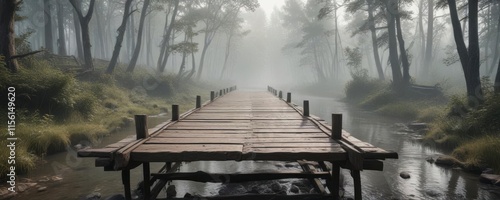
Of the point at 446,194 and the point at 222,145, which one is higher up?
the point at 222,145

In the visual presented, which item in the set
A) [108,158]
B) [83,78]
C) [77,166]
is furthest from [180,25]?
[108,158]

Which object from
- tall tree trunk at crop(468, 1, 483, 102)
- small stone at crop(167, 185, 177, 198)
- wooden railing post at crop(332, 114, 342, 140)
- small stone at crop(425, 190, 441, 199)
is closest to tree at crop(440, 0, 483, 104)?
tall tree trunk at crop(468, 1, 483, 102)

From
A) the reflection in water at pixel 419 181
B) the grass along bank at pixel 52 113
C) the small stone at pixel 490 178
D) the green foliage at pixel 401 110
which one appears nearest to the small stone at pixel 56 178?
the grass along bank at pixel 52 113

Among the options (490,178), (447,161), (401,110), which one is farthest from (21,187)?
(401,110)

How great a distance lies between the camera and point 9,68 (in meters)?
11.1

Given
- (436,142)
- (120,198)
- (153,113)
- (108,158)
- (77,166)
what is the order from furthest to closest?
(153,113) < (436,142) < (77,166) < (120,198) < (108,158)

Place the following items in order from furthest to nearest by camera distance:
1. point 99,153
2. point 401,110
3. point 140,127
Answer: point 401,110
point 140,127
point 99,153

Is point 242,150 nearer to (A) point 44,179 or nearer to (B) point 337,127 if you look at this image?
(B) point 337,127

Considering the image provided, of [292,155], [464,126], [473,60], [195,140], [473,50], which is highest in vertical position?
[473,50]

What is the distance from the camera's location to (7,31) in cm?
1134

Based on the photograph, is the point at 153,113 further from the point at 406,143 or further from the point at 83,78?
the point at 406,143

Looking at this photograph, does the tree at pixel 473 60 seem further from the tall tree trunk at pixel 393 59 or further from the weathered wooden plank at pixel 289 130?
the tall tree trunk at pixel 393 59

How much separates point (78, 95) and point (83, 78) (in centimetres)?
652

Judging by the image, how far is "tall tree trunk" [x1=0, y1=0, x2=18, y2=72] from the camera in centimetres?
1116
